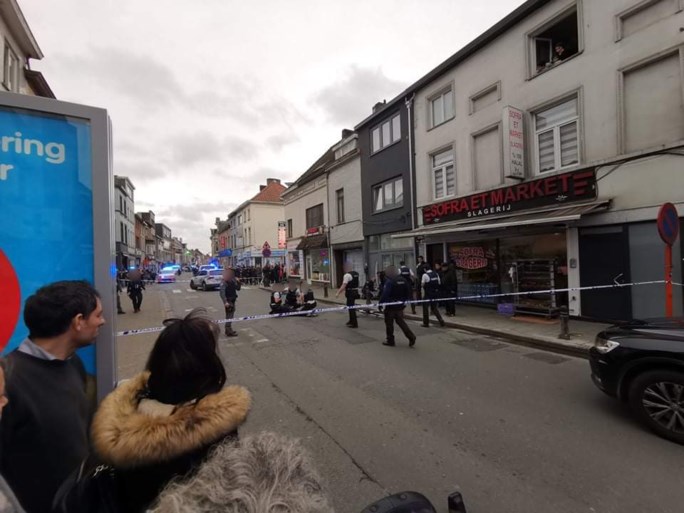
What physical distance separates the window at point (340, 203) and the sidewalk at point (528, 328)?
1074 cm

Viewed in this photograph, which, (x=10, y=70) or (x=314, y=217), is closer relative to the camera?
(x=10, y=70)

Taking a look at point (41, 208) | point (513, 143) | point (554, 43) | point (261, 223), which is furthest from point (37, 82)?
point (261, 223)

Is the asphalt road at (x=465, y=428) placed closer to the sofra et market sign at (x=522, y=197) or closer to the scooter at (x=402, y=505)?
the scooter at (x=402, y=505)

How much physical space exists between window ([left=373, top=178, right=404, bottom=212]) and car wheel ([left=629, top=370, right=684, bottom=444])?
42.6 ft

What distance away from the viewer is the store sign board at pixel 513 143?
1060 cm

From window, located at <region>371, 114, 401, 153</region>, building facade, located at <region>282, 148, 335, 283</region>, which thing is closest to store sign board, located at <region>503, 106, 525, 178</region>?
window, located at <region>371, 114, 401, 153</region>

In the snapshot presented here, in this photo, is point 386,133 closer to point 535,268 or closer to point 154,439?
point 535,268

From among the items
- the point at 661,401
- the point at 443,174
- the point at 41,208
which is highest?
the point at 443,174

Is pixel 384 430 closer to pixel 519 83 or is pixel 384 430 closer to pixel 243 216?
pixel 519 83

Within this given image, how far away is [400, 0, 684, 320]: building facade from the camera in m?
8.18

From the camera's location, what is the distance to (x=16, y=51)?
13125 mm

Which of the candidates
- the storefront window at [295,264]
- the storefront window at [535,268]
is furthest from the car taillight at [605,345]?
the storefront window at [295,264]

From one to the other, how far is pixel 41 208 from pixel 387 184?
1620 cm

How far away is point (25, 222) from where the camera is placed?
6.71ft
